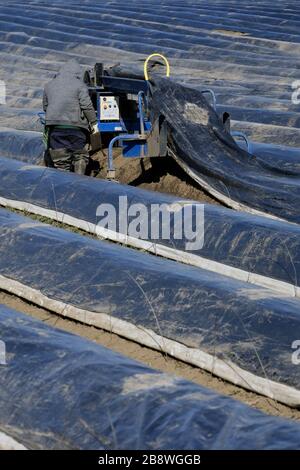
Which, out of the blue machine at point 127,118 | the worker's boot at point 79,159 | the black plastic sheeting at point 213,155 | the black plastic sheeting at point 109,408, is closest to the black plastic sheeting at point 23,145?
the blue machine at point 127,118

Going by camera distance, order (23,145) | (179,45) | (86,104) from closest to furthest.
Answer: (86,104) → (23,145) → (179,45)

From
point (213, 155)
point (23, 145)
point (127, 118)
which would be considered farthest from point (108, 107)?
point (23, 145)

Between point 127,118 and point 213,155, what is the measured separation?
120 cm

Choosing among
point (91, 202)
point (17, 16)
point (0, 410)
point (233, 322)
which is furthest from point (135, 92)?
point (17, 16)

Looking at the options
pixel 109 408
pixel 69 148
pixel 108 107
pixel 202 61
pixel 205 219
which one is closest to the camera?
pixel 109 408

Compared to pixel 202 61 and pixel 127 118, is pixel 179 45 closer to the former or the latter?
pixel 202 61

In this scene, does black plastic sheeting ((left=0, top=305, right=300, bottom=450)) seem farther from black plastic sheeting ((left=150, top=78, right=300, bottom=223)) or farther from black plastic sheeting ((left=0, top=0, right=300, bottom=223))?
black plastic sheeting ((left=150, top=78, right=300, bottom=223))

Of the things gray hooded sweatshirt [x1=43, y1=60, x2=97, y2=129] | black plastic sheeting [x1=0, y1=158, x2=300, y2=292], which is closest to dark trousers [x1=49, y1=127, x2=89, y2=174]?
gray hooded sweatshirt [x1=43, y1=60, x2=97, y2=129]

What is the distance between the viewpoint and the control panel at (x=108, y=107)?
8.45 meters

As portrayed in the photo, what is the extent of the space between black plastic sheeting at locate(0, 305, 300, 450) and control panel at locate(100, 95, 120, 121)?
4.44 meters

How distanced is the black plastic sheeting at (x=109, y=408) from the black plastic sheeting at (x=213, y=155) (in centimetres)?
341

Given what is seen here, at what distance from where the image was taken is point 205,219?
256 inches

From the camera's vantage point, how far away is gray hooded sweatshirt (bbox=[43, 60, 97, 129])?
8.12 metres

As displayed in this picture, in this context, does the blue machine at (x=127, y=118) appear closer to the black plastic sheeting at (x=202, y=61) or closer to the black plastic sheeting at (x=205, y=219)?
the black plastic sheeting at (x=202, y=61)
